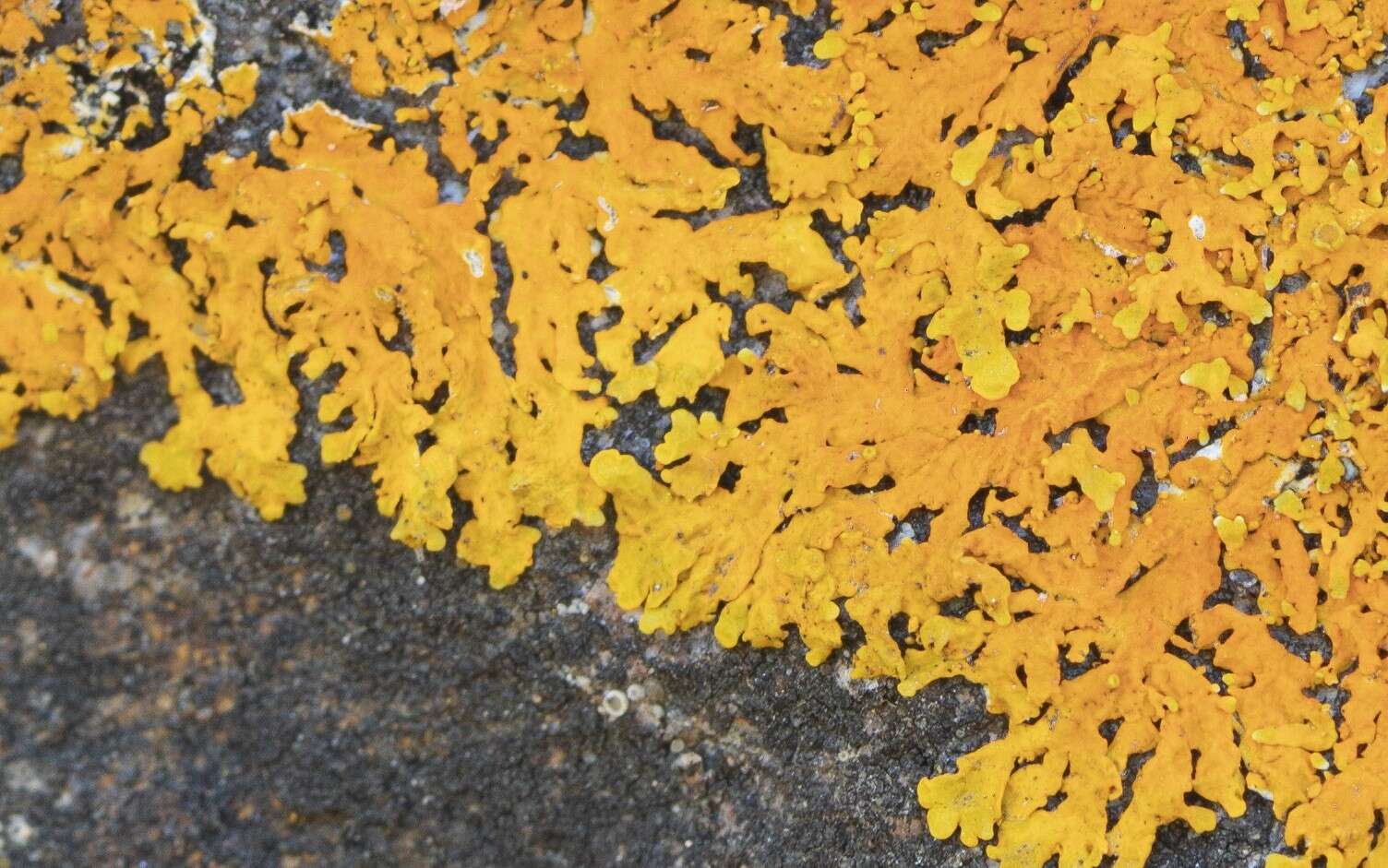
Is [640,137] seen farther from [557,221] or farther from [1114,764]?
[1114,764]

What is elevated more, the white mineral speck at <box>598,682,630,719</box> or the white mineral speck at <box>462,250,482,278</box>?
the white mineral speck at <box>462,250,482,278</box>

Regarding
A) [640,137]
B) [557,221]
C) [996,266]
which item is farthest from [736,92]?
[996,266]

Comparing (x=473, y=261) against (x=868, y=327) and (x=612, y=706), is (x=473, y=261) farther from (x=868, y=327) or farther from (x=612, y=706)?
(x=612, y=706)

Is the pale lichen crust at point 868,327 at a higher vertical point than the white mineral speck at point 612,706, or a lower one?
higher

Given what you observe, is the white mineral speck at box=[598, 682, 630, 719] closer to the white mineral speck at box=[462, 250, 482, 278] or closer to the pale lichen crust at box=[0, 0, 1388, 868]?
the pale lichen crust at box=[0, 0, 1388, 868]

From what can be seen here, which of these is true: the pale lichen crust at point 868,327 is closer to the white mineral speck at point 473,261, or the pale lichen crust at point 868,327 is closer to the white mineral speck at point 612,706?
the white mineral speck at point 473,261

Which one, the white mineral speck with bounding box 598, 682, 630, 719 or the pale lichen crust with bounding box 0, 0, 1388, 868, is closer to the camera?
the pale lichen crust with bounding box 0, 0, 1388, 868

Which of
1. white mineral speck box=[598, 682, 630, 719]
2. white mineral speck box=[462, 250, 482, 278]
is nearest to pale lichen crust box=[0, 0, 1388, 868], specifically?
white mineral speck box=[462, 250, 482, 278]

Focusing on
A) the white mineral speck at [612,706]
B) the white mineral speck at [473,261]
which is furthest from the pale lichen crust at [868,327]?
the white mineral speck at [612,706]
